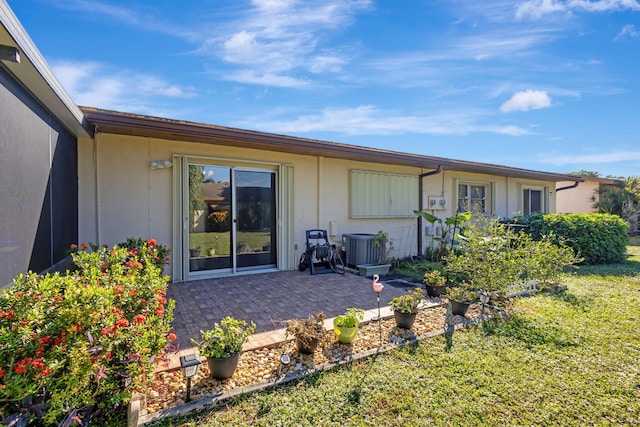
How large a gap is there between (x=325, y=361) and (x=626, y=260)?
11012 millimetres

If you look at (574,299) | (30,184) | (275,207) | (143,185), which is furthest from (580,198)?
(30,184)

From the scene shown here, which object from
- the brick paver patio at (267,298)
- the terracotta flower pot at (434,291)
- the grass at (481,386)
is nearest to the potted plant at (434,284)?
the terracotta flower pot at (434,291)

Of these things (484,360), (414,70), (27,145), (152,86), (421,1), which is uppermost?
(421,1)

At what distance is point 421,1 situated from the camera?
6.32 metres

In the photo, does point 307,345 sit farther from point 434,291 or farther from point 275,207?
point 275,207

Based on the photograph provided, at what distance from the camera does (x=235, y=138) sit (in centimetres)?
568

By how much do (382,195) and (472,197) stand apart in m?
4.27

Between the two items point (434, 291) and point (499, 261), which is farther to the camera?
point (434, 291)

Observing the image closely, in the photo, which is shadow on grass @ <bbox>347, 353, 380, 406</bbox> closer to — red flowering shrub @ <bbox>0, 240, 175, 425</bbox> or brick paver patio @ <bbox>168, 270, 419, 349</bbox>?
brick paver patio @ <bbox>168, 270, 419, 349</bbox>

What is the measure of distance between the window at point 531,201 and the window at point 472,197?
96.5 inches

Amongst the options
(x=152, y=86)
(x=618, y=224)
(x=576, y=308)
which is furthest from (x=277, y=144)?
(x=618, y=224)

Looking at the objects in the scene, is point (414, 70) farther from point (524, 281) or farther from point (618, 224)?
point (618, 224)

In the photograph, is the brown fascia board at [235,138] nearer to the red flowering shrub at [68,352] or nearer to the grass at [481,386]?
the red flowering shrub at [68,352]

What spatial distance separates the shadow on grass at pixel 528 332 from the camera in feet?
11.6
